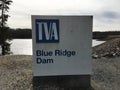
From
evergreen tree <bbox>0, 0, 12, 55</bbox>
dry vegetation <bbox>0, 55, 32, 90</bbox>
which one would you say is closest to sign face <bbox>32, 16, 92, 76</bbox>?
dry vegetation <bbox>0, 55, 32, 90</bbox>

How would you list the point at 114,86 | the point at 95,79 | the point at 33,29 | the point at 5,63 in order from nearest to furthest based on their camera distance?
the point at 33,29, the point at 114,86, the point at 95,79, the point at 5,63

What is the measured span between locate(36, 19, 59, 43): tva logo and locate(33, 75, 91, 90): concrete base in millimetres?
1062

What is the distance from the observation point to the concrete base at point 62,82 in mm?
8461

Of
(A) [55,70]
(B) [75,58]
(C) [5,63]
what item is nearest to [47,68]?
(A) [55,70]

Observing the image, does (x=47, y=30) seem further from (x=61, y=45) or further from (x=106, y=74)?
(x=106, y=74)

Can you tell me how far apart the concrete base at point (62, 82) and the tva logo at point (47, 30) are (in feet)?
3.48

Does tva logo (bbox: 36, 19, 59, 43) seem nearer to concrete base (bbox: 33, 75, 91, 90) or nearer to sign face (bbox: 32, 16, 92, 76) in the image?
sign face (bbox: 32, 16, 92, 76)

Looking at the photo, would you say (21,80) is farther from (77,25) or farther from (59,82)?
(77,25)

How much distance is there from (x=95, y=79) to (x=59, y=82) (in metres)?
2.02

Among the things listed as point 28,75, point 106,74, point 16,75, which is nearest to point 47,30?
point 28,75

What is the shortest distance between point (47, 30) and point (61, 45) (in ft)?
1.88

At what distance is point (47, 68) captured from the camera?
8398 mm

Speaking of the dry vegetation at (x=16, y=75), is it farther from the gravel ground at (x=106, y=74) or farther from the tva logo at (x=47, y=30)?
the gravel ground at (x=106, y=74)

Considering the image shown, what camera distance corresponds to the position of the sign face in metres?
8.27
